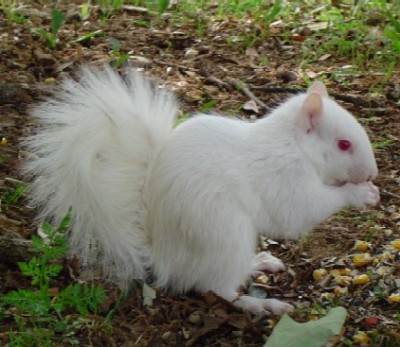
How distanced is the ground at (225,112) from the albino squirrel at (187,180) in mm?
127

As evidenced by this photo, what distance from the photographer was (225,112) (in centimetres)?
374

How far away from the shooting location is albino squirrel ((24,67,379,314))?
96.0 inches

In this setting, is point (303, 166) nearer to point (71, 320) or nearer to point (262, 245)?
point (262, 245)

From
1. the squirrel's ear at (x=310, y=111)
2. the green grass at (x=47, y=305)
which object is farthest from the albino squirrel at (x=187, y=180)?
the green grass at (x=47, y=305)

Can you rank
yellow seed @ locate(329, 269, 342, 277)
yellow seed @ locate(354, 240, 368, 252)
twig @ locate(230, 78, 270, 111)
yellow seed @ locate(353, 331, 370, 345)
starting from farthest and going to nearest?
twig @ locate(230, 78, 270, 111) → yellow seed @ locate(354, 240, 368, 252) → yellow seed @ locate(329, 269, 342, 277) → yellow seed @ locate(353, 331, 370, 345)

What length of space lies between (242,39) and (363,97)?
0.91 meters

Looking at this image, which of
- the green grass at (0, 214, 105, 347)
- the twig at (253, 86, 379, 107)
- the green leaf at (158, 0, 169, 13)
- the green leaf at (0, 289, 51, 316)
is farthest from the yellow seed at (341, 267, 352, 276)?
the green leaf at (158, 0, 169, 13)

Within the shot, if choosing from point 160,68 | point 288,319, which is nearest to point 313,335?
point 288,319

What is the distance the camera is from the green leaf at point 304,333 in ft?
7.00

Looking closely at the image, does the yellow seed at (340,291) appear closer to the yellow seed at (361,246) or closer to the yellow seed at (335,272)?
the yellow seed at (335,272)

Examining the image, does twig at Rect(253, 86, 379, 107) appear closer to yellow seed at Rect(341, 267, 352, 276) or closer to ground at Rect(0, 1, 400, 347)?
ground at Rect(0, 1, 400, 347)

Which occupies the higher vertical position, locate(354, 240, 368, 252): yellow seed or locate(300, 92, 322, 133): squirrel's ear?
locate(300, 92, 322, 133): squirrel's ear

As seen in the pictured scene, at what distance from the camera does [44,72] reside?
395cm

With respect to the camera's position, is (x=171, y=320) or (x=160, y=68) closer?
(x=171, y=320)
